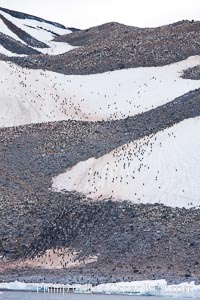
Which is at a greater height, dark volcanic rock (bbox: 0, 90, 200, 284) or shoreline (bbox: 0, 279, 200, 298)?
dark volcanic rock (bbox: 0, 90, 200, 284)

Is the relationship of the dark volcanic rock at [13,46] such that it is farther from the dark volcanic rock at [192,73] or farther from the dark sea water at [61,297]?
A: the dark sea water at [61,297]

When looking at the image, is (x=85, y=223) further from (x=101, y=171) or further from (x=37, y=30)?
(x=37, y=30)

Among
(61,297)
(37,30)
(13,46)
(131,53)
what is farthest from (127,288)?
(37,30)

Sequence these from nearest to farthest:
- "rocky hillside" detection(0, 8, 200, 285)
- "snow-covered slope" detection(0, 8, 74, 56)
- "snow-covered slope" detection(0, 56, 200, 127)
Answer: "rocky hillside" detection(0, 8, 200, 285) → "snow-covered slope" detection(0, 56, 200, 127) → "snow-covered slope" detection(0, 8, 74, 56)

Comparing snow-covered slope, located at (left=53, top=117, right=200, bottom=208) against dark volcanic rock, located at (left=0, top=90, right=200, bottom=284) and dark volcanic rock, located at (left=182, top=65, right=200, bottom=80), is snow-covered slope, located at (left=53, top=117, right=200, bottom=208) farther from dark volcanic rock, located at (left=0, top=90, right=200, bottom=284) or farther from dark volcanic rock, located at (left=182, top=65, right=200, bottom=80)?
dark volcanic rock, located at (left=182, top=65, right=200, bottom=80)

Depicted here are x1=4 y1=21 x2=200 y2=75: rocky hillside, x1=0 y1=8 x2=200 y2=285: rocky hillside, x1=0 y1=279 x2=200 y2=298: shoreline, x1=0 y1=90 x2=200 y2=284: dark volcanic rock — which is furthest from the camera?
x1=4 y1=21 x2=200 y2=75: rocky hillside

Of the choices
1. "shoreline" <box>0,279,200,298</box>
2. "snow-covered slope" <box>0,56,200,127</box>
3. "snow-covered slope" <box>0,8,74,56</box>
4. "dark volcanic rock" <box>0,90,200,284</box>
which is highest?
"snow-covered slope" <box>0,8,74,56</box>

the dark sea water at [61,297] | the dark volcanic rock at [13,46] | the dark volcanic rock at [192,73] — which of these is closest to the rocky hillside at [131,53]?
the dark volcanic rock at [192,73]

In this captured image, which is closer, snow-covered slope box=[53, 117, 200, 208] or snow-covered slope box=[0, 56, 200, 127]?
snow-covered slope box=[53, 117, 200, 208]

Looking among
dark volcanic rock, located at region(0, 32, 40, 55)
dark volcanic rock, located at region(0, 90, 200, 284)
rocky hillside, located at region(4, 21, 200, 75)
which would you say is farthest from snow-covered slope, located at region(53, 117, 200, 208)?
dark volcanic rock, located at region(0, 32, 40, 55)
